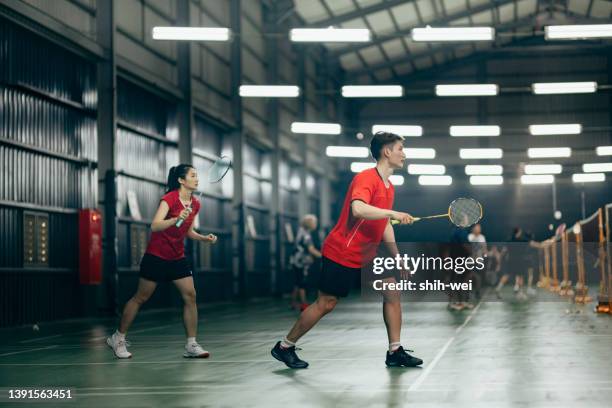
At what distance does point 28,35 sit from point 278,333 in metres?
6.53

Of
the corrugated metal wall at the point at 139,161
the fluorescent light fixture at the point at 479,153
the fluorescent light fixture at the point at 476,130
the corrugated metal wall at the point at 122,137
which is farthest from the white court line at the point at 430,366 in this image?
the fluorescent light fixture at the point at 479,153

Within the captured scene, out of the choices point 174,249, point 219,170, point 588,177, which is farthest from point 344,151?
point 174,249

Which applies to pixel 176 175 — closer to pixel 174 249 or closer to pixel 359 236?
pixel 174 249

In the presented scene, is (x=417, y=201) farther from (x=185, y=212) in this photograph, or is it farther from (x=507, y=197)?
(x=185, y=212)

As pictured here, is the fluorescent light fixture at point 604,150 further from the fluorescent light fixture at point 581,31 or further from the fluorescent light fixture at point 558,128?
the fluorescent light fixture at point 581,31

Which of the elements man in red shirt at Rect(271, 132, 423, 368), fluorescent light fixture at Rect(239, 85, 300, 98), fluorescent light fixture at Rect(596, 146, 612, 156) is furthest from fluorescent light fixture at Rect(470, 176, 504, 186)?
man in red shirt at Rect(271, 132, 423, 368)

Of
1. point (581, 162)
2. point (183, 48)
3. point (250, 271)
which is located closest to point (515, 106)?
point (581, 162)

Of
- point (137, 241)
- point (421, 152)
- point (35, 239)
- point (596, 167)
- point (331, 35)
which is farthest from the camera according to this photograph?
point (596, 167)

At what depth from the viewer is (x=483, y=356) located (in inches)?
350

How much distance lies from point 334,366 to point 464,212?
6.41 ft

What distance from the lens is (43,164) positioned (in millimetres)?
15828

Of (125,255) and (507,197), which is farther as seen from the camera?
(507,197)

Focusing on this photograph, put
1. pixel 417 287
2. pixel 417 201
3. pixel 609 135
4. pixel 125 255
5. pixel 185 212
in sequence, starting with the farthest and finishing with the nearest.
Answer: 1. pixel 417 201
2. pixel 609 135
3. pixel 417 287
4. pixel 125 255
5. pixel 185 212

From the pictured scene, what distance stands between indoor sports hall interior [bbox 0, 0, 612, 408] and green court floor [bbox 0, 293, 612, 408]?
5 centimetres
